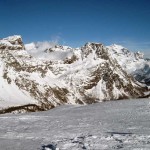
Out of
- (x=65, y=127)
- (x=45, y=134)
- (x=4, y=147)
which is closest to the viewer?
(x=4, y=147)

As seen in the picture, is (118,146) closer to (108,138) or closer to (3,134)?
(108,138)

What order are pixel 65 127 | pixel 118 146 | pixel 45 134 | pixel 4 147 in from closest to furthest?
pixel 118 146, pixel 4 147, pixel 45 134, pixel 65 127

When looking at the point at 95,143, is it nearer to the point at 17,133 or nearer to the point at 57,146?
the point at 57,146

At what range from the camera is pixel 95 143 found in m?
19.0

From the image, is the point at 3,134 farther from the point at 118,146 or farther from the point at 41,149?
the point at 118,146

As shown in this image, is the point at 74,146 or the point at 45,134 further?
the point at 45,134

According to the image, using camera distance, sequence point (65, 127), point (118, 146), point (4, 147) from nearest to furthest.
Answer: point (118, 146)
point (4, 147)
point (65, 127)

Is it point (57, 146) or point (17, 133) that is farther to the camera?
point (17, 133)

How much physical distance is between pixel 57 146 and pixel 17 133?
811 centimetres

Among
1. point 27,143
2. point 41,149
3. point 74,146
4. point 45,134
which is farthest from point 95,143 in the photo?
point 45,134

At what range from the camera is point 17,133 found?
84.2 ft

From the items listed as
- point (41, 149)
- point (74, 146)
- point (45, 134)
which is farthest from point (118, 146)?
point (45, 134)

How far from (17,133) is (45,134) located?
2.55 meters

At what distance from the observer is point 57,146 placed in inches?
727
